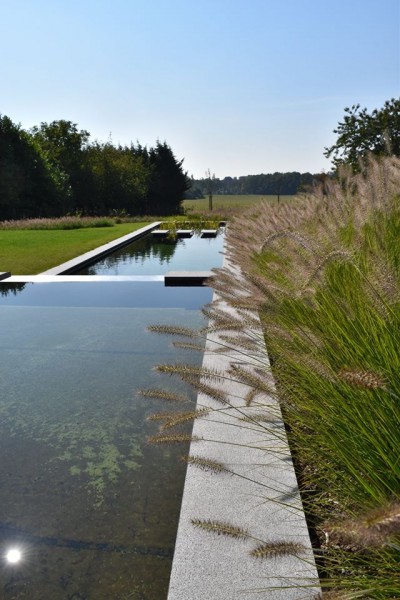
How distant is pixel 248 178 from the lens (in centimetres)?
6938

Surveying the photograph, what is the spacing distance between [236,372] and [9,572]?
3.16 feet

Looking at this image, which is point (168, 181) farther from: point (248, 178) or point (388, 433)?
point (248, 178)

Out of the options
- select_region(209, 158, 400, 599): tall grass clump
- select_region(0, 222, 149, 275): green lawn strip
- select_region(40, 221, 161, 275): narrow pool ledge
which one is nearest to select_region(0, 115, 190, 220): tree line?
select_region(0, 222, 149, 275): green lawn strip

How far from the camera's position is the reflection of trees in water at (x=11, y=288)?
668 cm

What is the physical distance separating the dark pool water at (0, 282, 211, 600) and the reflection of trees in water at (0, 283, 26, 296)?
2.03 meters

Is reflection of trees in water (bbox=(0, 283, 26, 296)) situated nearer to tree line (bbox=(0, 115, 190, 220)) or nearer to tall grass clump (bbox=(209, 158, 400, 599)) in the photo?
tall grass clump (bbox=(209, 158, 400, 599))

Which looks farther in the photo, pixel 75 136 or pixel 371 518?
pixel 75 136

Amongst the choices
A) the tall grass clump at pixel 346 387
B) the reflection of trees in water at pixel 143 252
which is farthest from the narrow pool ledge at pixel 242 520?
the reflection of trees in water at pixel 143 252

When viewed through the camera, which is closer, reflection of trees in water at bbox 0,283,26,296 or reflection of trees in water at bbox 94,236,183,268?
reflection of trees in water at bbox 0,283,26,296

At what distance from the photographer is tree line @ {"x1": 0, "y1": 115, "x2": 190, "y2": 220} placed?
24266 millimetres

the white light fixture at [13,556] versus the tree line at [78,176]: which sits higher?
the tree line at [78,176]

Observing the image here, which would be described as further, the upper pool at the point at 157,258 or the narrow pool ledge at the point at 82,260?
the upper pool at the point at 157,258

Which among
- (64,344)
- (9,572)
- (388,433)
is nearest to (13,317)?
(64,344)

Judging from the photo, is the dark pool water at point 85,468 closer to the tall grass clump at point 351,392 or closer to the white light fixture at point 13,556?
the white light fixture at point 13,556
